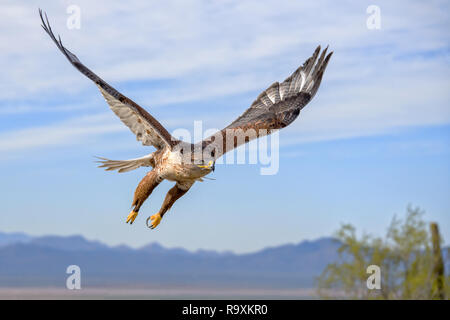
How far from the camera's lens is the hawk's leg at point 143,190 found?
453 inches

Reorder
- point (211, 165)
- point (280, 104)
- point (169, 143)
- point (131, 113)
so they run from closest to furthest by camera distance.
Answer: point (211, 165) < point (169, 143) < point (131, 113) < point (280, 104)

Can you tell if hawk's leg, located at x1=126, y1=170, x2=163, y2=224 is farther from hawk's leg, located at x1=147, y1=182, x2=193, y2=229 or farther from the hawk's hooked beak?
the hawk's hooked beak

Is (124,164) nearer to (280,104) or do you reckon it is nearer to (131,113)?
(131,113)

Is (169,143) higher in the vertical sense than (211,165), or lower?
higher

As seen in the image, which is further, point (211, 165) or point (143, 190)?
point (143, 190)

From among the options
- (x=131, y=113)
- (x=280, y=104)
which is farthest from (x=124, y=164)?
(x=280, y=104)

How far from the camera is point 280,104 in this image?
15.2 m

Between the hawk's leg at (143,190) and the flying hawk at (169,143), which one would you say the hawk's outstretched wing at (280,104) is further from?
the hawk's leg at (143,190)

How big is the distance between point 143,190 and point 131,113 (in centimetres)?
161

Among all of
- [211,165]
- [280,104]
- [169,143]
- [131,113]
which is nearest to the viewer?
[211,165]
